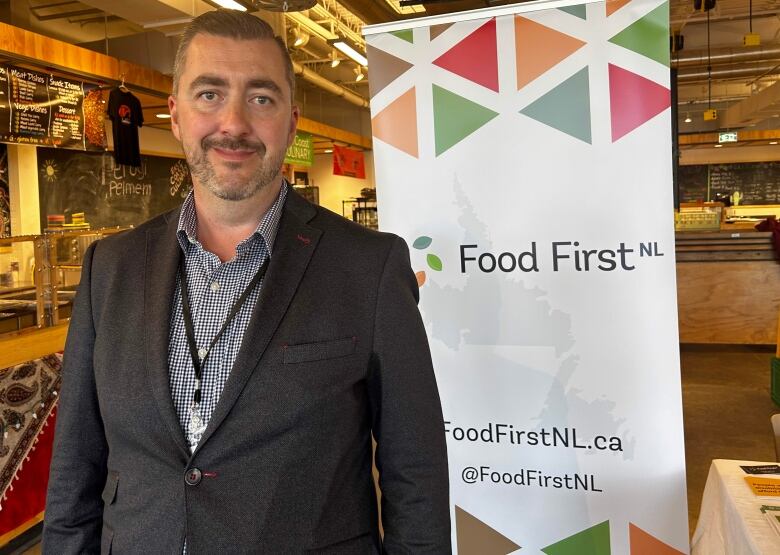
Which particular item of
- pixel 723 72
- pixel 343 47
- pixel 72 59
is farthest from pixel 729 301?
pixel 72 59

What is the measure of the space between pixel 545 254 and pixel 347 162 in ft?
35.2

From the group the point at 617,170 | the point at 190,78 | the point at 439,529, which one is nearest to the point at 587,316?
the point at 617,170

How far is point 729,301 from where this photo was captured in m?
7.02

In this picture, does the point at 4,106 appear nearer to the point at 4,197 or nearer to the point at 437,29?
the point at 4,197

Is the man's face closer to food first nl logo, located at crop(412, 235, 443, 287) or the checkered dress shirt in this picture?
the checkered dress shirt

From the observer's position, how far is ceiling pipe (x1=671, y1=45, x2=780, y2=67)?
28.6 ft

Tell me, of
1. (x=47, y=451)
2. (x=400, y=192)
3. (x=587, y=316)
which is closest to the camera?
(x=587, y=316)

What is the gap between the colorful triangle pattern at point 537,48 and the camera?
1.97 metres

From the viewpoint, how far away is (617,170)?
6.47ft

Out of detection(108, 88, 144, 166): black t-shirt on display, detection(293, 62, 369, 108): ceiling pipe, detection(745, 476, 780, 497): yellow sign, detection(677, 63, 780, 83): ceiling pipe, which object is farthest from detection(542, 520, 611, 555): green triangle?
detection(677, 63, 780, 83): ceiling pipe

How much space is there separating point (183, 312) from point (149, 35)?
683 centimetres

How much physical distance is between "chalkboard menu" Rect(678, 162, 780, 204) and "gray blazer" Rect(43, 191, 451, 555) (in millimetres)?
16252

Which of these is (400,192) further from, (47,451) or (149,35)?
(149,35)

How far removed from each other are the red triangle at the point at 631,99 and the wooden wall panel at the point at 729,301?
560 centimetres
